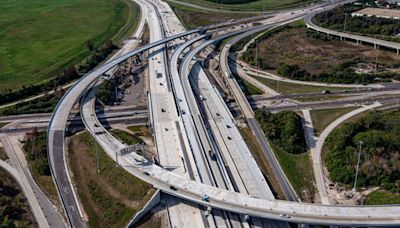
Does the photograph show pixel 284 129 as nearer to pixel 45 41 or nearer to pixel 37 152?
pixel 37 152

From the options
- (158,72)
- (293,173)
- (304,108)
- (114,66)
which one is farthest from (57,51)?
(293,173)

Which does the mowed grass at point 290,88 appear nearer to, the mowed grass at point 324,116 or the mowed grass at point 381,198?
the mowed grass at point 324,116

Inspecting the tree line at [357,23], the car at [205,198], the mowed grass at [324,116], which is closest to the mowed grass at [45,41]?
the car at [205,198]

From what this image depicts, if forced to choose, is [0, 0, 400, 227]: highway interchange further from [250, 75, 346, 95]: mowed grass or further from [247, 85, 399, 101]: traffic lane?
[250, 75, 346, 95]: mowed grass

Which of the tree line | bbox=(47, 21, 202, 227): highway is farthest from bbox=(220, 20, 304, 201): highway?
the tree line

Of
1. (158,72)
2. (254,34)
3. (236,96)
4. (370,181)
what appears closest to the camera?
(370,181)

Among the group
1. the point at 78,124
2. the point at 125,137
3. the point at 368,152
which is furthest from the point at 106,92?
the point at 368,152

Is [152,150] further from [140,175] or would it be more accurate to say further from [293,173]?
[293,173]
